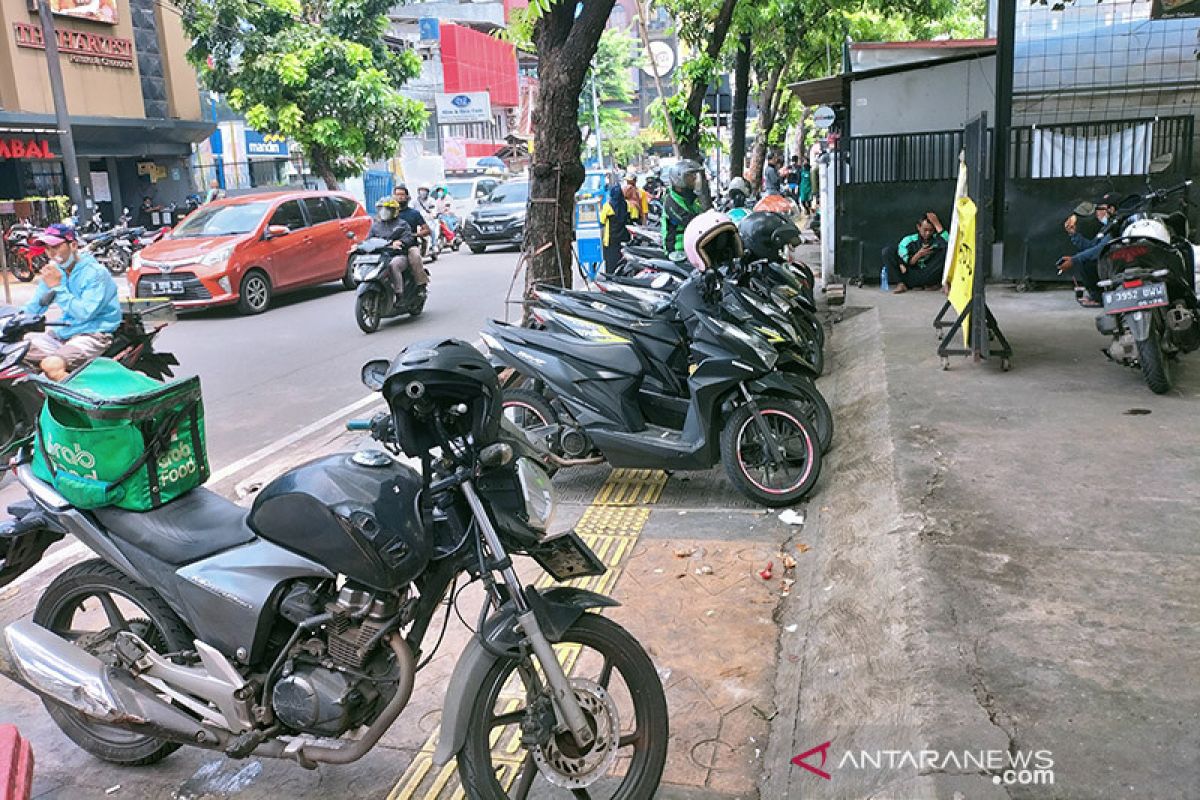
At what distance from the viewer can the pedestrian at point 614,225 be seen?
12.6 m

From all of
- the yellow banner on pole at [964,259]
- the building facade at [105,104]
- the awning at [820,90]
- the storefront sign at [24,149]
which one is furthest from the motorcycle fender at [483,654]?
the storefront sign at [24,149]

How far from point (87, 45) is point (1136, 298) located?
78.2ft

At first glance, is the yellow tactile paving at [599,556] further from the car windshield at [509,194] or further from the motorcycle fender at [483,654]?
the car windshield at [509,194]

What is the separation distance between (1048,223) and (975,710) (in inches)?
369

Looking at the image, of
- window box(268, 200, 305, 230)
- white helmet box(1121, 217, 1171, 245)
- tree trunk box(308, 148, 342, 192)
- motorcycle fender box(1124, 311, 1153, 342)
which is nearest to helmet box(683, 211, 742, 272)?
motorcycle fender box(1124, 311, 1153, 342)

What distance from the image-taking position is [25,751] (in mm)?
2611

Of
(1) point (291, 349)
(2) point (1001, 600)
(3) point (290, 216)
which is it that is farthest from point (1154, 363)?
(3) point (290, 216)

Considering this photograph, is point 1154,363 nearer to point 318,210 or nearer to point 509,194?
point 318,210

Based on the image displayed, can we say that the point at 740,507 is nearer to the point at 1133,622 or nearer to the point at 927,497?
the point at 927,497

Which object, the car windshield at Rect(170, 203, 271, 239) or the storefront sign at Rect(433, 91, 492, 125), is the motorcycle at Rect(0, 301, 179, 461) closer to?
the car windshield at Rect(170, 203, 271, 239)

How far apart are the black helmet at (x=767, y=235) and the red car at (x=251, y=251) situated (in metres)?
8.23

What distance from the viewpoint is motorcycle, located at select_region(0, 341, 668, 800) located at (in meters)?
2.70

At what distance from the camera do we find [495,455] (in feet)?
8.69

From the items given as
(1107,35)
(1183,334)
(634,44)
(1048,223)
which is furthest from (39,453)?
(634,44)
